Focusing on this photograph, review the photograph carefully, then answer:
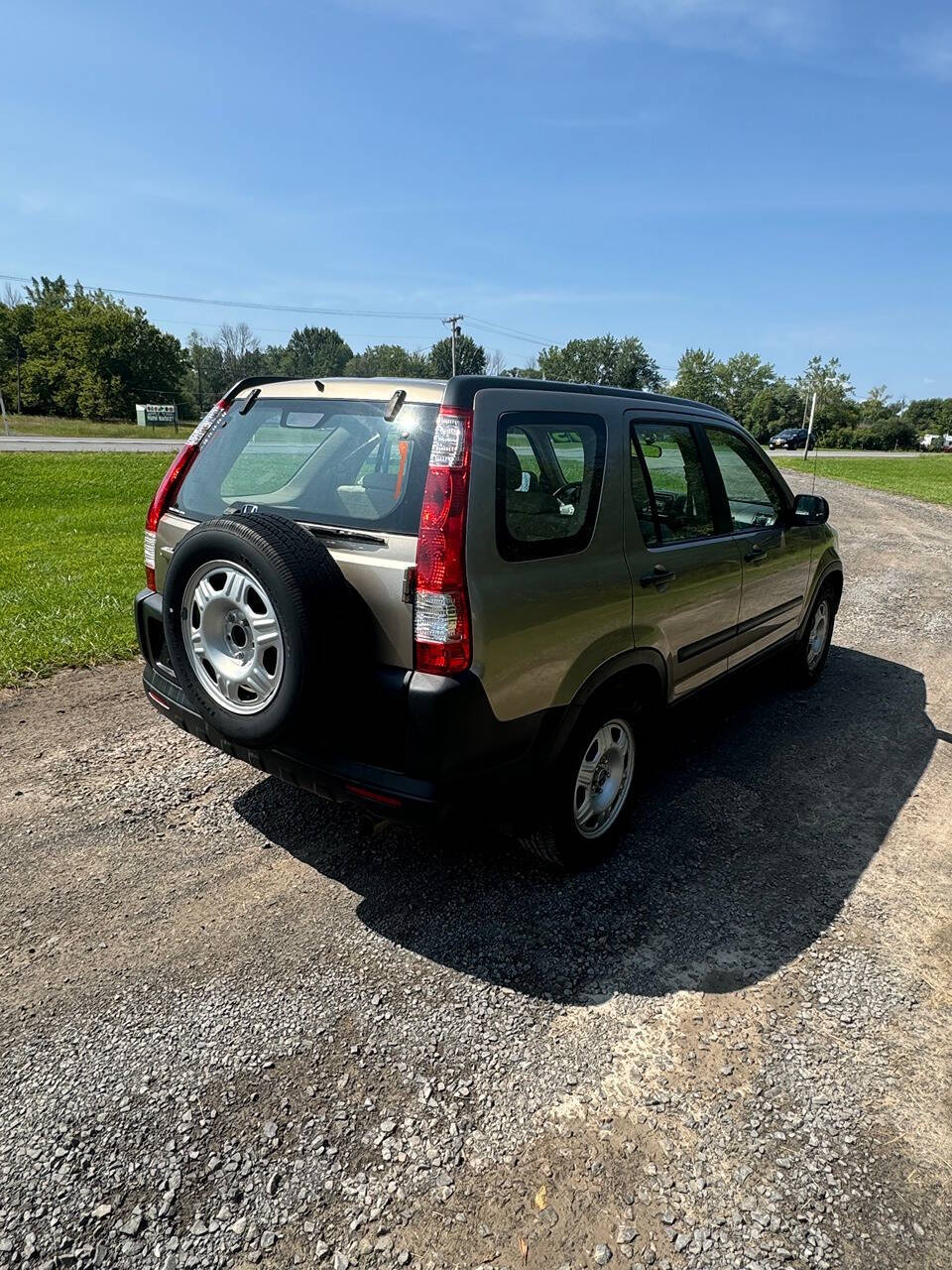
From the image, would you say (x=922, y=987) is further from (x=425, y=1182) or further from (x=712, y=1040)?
(x=425, y=1182)

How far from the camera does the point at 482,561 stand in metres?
2.45

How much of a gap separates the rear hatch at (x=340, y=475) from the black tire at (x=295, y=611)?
0.11 metres

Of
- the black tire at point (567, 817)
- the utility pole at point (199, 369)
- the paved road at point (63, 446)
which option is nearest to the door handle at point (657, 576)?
the black tire at point (567, 817)

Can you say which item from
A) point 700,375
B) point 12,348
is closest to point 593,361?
point 700,375

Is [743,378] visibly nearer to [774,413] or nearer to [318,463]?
[774,413]

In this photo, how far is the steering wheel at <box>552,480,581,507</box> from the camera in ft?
9.49

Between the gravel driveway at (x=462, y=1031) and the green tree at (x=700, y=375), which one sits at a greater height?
the green tree at (x=700, y=375)

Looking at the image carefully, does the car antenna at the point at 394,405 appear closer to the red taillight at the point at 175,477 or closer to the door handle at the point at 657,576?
the red taillight at the point at 175,477

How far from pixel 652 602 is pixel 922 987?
5.64ft

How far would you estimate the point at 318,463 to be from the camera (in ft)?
9.82

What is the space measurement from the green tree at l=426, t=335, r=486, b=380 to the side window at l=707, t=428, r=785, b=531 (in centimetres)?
7595

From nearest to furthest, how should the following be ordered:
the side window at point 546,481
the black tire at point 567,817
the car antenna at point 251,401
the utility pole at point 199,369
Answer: the side window at point 546,481, the black tire at point 567,817, the car antenna at point 251,401, the utility pole at point 199,369

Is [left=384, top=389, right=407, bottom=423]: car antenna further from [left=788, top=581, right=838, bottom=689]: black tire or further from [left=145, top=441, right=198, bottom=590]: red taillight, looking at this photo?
[left=788, top=581, right=838, bottom=689]: black tire

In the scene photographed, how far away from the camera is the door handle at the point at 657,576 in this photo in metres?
3.21
